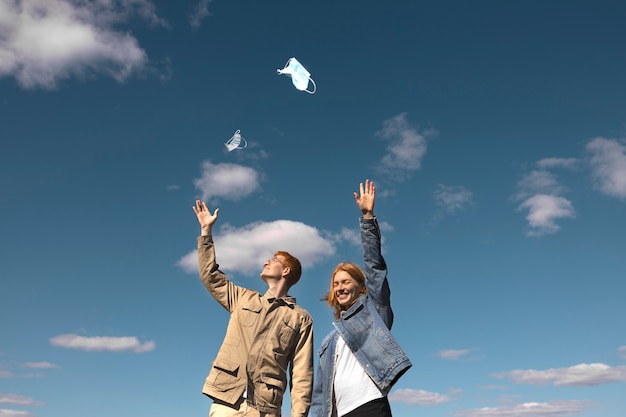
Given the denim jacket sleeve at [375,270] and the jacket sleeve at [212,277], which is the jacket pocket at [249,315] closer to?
the jacket sleeve at [212,277]

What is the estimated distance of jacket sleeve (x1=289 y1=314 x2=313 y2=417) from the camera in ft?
26.9

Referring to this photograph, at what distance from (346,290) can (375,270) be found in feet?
2.09

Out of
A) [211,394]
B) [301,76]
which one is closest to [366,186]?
[211,394]

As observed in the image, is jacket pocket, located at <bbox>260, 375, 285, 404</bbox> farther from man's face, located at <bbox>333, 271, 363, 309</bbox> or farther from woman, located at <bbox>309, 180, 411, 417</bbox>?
man's face, located at <bbox>333, 271, 363, 309</bbox>

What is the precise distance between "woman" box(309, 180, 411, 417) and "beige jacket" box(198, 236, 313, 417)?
0.29 meters

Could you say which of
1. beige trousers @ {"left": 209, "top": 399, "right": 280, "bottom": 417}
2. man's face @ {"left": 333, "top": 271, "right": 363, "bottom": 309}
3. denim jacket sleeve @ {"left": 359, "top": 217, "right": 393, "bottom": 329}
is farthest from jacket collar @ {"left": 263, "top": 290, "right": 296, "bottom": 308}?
beige trousers @ {"left": 209, "top": 399, "right": 280, "bottom": 417}

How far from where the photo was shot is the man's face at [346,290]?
27.8 ft

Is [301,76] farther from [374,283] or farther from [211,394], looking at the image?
[211,394]

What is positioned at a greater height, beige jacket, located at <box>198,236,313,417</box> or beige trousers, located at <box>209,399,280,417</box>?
beige jacket, located at <box>198,236,313,417</box>

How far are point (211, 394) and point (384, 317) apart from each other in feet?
8.41

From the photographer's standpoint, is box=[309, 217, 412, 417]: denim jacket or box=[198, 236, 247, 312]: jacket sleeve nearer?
box=[309, 217, 412, 417]: denim jacket

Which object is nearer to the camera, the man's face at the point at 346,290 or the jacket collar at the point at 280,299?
the man's face at the point at 346,290

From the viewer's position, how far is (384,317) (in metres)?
8.22

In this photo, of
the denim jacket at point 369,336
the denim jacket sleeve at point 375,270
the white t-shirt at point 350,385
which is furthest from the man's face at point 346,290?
the white t-shirt at point 350,385
